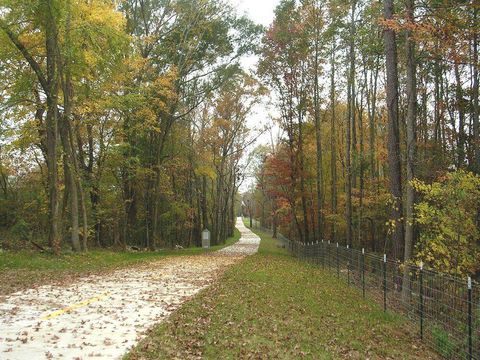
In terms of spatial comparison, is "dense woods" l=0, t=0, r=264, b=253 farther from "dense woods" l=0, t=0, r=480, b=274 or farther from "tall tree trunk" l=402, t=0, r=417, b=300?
"tall tree trunk" l=402, t=0, r=417, b=300

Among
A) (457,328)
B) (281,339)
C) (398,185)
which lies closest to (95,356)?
(281,339)

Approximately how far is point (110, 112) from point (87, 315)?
683 inches

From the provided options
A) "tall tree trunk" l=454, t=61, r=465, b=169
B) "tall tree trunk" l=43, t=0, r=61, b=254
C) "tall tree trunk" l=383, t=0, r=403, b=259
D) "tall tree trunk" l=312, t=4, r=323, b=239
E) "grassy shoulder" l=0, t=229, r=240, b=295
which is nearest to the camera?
"tall tree trunk" l=383, t=0, r=403, b=259

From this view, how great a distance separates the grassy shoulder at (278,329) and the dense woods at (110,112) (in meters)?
9.83

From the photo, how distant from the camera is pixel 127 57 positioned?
21.5 meters

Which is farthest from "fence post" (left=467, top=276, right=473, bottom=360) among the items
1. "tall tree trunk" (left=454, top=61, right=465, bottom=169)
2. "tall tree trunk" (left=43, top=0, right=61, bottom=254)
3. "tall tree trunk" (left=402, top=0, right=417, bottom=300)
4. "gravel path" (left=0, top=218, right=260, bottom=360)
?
"tall tree trunk" (left=43, top=0, right=61, bottom=254)

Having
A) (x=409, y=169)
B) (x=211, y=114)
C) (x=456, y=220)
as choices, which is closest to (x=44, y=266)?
(x=409, y=169)

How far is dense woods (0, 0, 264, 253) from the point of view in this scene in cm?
1677

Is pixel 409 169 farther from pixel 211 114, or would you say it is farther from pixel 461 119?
pixel 211 114

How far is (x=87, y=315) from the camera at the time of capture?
26.1ft

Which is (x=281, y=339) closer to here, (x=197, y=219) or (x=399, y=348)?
(x=399, y=348)

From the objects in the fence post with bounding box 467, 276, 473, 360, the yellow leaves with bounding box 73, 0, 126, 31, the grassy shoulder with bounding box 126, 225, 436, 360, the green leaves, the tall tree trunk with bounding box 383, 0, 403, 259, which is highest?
the yellow leaves with bounding box 73, 0, 126, 31

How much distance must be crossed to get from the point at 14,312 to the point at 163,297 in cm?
337

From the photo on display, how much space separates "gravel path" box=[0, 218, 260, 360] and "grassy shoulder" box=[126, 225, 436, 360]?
17.8 inches
